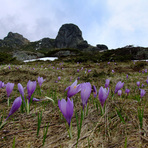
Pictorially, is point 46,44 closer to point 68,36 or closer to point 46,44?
point 46,44

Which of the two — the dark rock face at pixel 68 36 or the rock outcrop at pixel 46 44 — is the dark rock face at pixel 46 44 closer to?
the rock outcrop at pixel 46 44

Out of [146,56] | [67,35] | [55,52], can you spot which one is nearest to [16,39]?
[67,35]

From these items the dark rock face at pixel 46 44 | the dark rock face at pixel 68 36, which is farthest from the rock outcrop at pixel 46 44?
the dark rock face at pixel 68 36

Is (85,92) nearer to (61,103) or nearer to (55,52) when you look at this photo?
(61,103)

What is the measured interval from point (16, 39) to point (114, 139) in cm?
13997

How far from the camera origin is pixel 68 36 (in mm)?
89938

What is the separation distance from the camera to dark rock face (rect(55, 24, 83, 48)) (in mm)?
87544

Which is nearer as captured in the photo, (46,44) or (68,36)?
(68,36)

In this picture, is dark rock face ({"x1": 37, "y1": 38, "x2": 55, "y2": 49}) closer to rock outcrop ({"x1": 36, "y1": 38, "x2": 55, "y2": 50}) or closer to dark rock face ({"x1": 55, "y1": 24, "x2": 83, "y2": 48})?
rock outcrop ({"x1": 36, "y1": 38, "x2": 55, "y2": 50})

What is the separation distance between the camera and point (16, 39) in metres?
122

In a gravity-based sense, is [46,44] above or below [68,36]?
below

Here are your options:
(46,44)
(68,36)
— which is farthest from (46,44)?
(68,36)

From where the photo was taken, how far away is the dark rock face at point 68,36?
87.5 meters

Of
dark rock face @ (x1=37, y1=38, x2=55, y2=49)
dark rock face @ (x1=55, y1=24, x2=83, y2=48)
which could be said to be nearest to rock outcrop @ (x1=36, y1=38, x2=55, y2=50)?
dark rock face @ (x1=37, y1=38, x2=55, y2=49)
